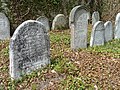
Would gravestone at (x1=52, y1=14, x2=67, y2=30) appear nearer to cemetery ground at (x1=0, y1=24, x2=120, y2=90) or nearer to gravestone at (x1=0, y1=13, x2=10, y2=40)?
gravestone at (x1=0, y1=13, x2=10, y2=40)

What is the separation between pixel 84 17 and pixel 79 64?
2.53m

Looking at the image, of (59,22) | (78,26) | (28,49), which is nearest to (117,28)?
(59,22)

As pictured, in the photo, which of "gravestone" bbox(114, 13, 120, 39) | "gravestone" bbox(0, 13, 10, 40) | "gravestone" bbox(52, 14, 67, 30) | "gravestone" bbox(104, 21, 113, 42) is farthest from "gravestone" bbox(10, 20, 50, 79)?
"gravestone" bbox(52, 14, 67, 30)

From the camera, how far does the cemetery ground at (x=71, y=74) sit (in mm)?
5871

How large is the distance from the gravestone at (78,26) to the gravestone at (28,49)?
7.00 ft

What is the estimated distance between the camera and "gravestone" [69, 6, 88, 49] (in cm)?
857

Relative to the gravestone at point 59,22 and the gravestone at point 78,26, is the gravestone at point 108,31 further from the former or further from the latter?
the gravestone at point 59,22

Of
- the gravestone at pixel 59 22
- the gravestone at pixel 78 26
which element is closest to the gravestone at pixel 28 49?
the gravestone at pixel 78 26

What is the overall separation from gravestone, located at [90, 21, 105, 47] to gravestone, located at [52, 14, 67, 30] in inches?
140

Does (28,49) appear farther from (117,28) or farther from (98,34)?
(117,28)

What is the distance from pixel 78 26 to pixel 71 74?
2777 mm

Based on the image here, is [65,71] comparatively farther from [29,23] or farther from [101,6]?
[101,6]

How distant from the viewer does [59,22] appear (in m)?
13.4

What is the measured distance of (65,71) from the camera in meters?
6.38
